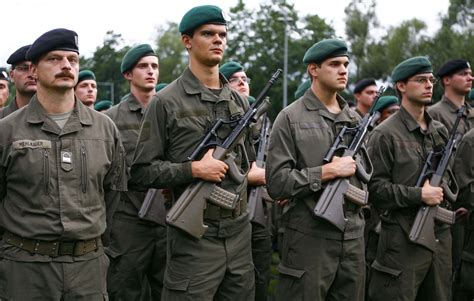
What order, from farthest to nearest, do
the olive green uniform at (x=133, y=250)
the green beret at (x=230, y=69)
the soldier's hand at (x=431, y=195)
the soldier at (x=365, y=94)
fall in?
the soldier at (x=365, y=94) < the green beret at (x=230, y=69) < the olive green uniform at (x=133, y=250) < the soldier's hand at (x=431, y=195)

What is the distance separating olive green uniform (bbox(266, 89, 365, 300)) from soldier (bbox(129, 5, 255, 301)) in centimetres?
34

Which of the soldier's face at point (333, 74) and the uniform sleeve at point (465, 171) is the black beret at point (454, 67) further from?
the soldier's face at point (333, 74)

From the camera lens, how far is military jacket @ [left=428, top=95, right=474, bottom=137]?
27.1 ft

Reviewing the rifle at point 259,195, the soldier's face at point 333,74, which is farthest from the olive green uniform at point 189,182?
the rifle at point 259,195

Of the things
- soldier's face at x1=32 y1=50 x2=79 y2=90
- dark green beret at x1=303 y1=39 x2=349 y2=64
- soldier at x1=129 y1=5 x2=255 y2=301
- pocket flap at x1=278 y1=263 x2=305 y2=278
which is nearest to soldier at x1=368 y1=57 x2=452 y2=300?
dark green beret at x1=303 y1=39 x2=349 y2=64

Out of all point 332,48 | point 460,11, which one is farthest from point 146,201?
point 460,11

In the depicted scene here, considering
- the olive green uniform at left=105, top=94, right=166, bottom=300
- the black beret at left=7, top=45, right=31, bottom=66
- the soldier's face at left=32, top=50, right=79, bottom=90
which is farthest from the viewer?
the black beret at left=7, top=45, right=31, bottom=66

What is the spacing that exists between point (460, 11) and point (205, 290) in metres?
44.4

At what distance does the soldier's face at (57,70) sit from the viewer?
4961 millimetres

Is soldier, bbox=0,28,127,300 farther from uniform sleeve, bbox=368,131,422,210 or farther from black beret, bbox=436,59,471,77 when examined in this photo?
black beret, bbox=436,59,471,77

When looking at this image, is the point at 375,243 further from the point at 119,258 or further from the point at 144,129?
the point at 144,129

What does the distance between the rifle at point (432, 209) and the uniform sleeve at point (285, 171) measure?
1165 mm

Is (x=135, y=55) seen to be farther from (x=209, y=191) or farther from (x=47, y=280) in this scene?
(x=47, y=280)

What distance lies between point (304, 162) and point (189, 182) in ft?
3.30
